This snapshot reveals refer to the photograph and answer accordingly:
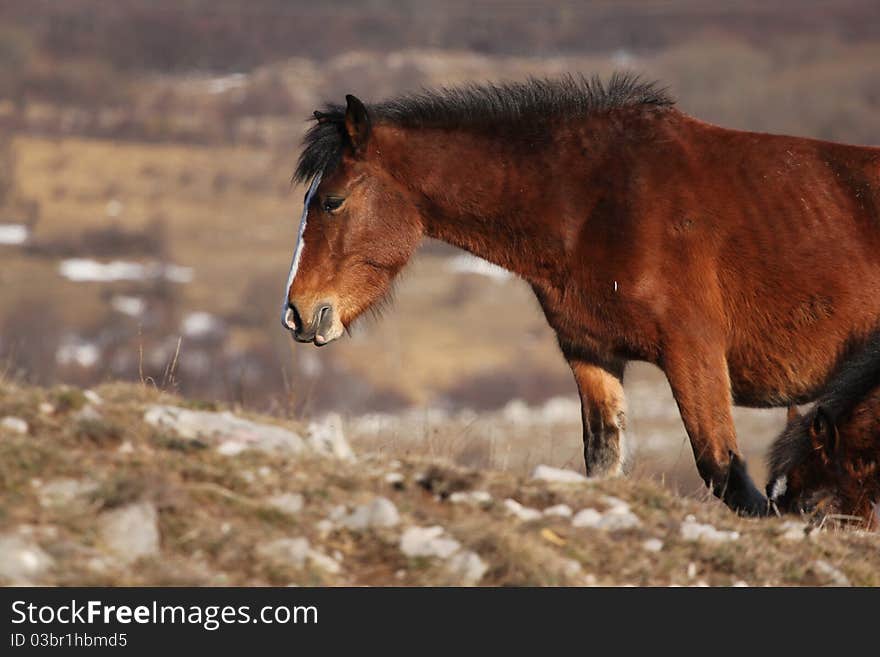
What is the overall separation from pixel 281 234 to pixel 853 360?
54.3m

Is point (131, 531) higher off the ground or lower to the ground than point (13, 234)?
lower

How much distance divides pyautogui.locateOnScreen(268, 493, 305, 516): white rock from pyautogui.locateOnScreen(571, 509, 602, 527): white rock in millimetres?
1361

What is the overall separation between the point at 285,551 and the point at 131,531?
25.0 inches

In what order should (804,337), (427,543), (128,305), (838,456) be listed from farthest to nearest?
(128,305) → (804,337) → (838,456) → (427,543)

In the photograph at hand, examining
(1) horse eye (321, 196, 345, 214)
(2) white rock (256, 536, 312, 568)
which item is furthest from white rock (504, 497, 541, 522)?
(1) horse eye (321, 196, 345, 214)

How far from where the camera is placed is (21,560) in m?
4.82

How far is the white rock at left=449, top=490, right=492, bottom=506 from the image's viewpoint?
19.8 ft

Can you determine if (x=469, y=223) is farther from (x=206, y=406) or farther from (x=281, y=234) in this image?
(x=281, y=234)

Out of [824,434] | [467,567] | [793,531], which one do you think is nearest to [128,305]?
[824,434]

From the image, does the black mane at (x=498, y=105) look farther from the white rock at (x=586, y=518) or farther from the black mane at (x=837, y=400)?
the white rock at (x=586, y=518)

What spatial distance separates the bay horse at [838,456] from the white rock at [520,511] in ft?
7.05

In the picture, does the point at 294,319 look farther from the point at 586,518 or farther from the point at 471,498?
the point at 586,518

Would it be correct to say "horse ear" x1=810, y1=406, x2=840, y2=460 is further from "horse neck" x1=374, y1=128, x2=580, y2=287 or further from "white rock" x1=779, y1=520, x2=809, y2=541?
"horse neck" x1=374, y1=128, x2=580, y2=287

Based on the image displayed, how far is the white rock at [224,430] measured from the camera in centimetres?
608
